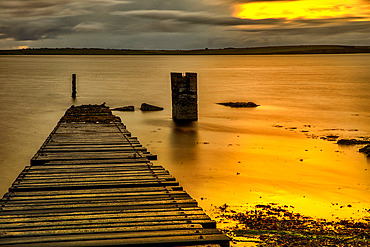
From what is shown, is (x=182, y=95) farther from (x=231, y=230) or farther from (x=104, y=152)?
(x=231, y=230)

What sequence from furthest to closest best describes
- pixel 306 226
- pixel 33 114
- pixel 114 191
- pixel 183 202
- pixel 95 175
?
pixel 33 114
pixel 306 226
pixel 95 175
pixel 114 191
pixel 183 202

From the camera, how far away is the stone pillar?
21325 millimetres

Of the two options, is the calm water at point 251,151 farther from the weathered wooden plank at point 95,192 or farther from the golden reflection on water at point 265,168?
the weathered wooden plank at point 95,192

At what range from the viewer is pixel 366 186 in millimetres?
12289

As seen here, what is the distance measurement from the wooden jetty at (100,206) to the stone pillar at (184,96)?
37.6ft

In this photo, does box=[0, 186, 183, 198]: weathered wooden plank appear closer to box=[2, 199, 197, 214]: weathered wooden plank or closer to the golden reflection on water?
box=[2, 199, 197, 214]: weathered wooden plank

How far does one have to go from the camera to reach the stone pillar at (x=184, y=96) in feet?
70.0

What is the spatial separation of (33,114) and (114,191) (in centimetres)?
2372

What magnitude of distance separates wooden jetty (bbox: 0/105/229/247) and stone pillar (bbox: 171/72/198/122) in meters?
11.5

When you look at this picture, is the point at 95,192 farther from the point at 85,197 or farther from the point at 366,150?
the point at 366,150

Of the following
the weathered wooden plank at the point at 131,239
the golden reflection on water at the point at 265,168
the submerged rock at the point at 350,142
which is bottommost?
the golden reflection on water at the point at 265,168

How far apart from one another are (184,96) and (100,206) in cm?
1563

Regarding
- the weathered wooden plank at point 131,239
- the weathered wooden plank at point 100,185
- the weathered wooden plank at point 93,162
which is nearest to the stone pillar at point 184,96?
the weathered wooden plank at point 93,162

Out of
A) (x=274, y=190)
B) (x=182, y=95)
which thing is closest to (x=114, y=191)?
(x=274, y=190)
